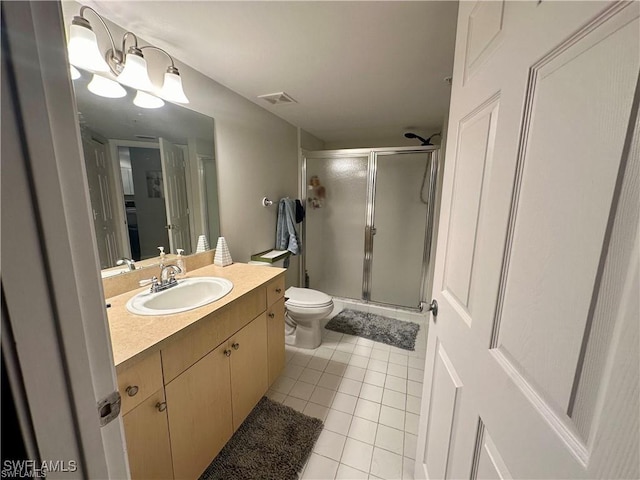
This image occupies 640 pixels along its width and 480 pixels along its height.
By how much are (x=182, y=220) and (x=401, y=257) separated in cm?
229

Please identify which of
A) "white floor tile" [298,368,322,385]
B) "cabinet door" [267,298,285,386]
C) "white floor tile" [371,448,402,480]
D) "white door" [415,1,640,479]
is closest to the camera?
"white door" [415,1,640,479]

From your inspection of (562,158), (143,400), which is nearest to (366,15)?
(562,158)

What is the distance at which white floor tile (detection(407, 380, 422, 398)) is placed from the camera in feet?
5.60

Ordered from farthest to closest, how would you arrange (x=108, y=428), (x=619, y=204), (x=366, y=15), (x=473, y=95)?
(x=366, y=15) < (x=473, y=95) < (x=108, y=428) < (x=619, y=204)

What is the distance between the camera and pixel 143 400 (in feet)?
2.69

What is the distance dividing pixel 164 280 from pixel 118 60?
3.44 ft

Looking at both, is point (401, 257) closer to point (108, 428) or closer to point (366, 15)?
point (366, 15)

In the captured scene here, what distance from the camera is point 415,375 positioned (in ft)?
6.17

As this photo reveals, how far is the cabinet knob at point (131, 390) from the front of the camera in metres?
0.77

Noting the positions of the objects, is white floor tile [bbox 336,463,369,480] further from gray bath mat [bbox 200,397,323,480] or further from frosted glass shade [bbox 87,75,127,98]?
frosted glass shade [bbox 87,75,127,98]

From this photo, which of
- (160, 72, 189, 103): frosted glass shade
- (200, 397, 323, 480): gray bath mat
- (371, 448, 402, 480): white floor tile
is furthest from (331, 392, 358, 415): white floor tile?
(160, 72, 189, 103): frosted glass shade

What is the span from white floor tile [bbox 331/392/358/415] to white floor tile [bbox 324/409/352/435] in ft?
0.10

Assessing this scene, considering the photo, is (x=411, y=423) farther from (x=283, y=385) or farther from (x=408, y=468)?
(x=283, y=385)

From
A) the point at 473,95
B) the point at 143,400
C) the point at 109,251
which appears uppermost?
the point at 473,95
